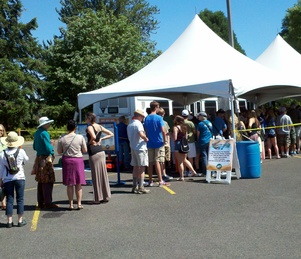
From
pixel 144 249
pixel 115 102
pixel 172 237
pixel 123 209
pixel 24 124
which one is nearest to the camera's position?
pixel 144 249

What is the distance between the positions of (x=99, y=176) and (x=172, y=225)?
2.39m

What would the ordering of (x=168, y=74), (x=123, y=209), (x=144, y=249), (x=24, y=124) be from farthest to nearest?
(x=24, y=124) → (x=168, y=74) → (x=123, y=209) → (x=144, y=249)

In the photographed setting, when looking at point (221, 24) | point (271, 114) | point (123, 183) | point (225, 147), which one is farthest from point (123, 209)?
point (221, 24)

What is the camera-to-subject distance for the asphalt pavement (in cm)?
553

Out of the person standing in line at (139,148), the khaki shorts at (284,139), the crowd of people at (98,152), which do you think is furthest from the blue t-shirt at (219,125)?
the person standing in line at (139,148)

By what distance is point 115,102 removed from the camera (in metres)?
18.2

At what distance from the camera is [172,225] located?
22.1 ft

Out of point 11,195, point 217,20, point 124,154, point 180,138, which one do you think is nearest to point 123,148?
point 124,154

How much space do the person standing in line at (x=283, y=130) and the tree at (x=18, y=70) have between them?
26.0 metres

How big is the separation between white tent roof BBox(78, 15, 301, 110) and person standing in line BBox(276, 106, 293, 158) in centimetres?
121

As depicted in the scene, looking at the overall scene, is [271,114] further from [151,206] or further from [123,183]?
[151,206]

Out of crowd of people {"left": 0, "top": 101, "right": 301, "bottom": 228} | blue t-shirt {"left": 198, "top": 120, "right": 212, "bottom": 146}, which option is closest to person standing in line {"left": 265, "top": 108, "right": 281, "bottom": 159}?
crowd of people {"left": 0, "top": 101, "right": 301, "bottom": 228}

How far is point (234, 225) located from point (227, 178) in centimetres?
394

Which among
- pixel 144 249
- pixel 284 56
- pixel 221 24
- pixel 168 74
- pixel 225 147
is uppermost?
pixel 221 24
